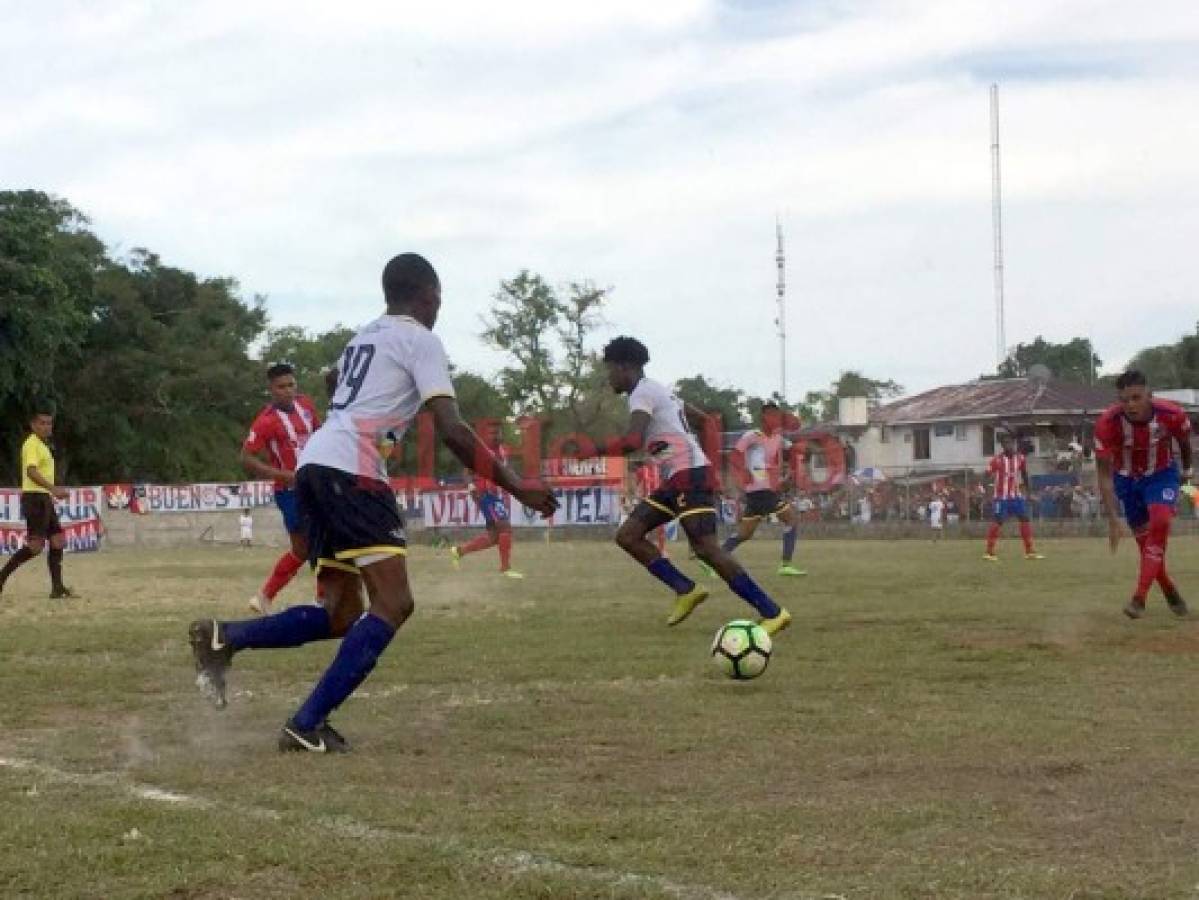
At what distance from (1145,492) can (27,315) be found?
45.0m

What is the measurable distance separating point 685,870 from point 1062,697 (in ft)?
13.1

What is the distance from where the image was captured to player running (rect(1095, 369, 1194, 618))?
11570 millimetres

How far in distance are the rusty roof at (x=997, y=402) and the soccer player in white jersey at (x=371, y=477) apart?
63.5m

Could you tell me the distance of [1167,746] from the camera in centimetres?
604

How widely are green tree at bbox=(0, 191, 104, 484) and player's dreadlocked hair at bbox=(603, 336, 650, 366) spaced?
41055mm

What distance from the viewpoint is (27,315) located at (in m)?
50.1

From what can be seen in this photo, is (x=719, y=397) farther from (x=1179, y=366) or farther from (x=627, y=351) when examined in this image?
(x=627, y=351)

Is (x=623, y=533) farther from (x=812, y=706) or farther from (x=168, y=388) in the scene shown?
(x=168, y=388)

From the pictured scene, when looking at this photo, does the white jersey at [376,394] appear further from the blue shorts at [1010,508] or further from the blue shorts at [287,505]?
the blue shorts at [1010,508]

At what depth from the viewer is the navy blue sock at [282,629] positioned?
21.3 ft

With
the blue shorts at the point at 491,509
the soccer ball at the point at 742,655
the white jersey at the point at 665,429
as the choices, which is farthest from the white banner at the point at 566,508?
the soccer ball at the point at 742,655

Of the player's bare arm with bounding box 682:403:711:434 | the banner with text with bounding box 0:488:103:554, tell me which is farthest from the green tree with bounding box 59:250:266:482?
the player's bare arm with bounding box 682:403:711:434

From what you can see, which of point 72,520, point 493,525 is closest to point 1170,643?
point 493,525

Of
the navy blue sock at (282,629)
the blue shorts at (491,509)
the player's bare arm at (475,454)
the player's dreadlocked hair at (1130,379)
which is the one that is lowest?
the navy blue sock at (282,629)
